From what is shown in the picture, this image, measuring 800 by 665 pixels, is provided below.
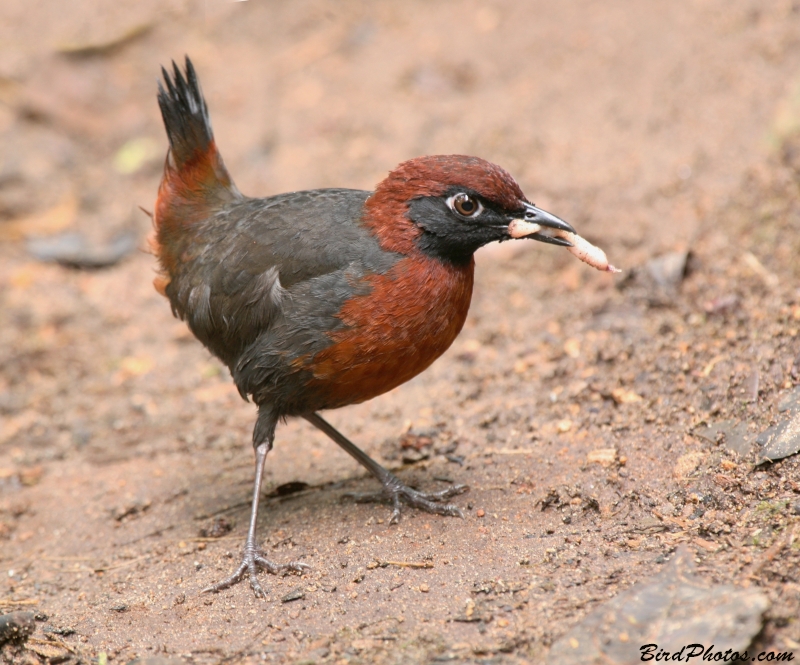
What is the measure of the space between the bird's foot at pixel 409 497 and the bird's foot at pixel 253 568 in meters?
0.59

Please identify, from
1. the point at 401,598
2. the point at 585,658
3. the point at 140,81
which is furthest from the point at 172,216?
the point at 140,81

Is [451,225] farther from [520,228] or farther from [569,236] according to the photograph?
[569,236]

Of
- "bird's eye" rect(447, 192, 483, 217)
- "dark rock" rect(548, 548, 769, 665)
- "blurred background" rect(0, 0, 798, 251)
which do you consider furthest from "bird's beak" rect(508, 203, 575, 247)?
"blurred background" rect(0, 0, 798, 251)

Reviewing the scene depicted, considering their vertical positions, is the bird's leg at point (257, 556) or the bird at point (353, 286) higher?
the bird at point (353, 286)

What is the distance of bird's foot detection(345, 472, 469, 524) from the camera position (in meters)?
4.52

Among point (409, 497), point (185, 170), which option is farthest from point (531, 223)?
point (185, 170)

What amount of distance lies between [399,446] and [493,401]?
2.24ft

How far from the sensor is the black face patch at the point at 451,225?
4312 mm

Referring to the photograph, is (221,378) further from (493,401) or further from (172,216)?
(493,401)

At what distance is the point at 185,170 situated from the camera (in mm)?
5410

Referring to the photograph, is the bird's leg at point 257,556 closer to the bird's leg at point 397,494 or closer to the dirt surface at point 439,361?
the dirt surface at point 439,361

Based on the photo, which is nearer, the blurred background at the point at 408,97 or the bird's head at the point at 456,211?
the bird's head at the point at 456,211

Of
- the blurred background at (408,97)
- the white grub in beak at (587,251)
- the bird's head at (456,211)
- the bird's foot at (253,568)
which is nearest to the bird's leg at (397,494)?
the bird's foot at (253,568)

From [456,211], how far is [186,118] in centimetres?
209
